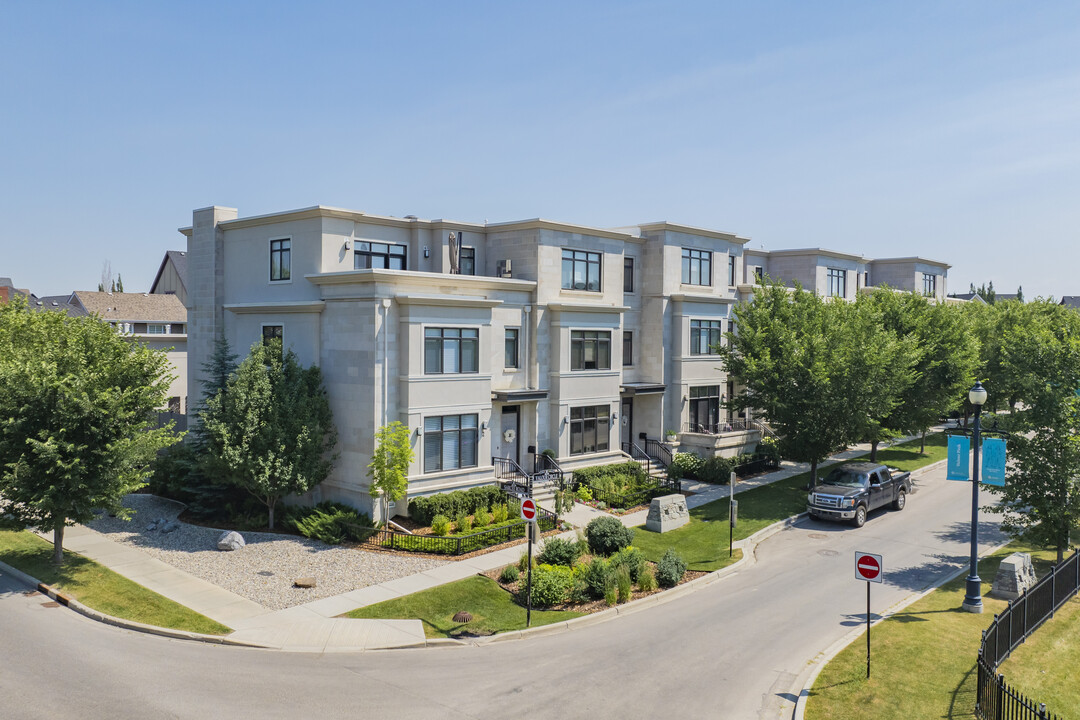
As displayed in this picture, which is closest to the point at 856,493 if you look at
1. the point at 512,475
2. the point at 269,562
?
the point at 512,475

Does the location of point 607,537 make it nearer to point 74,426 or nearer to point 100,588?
point 100,588

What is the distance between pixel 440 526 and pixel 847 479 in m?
16.1

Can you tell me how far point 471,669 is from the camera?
15.2 m

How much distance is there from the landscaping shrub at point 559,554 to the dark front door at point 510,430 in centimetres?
884

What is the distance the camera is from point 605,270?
33.8 m

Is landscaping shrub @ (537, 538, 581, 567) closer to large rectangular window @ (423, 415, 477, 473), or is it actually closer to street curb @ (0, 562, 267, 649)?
large rectangular window @ (423, 415, 477, 473)

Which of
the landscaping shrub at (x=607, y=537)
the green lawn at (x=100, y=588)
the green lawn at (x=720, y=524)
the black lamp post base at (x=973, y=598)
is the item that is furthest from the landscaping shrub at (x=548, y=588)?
the black lamp post base at (x=973, y=598)

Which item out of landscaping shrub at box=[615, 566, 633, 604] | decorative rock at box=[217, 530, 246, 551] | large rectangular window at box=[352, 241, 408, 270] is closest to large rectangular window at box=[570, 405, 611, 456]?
large rectangular window at box=[352, 241, 408, 270]

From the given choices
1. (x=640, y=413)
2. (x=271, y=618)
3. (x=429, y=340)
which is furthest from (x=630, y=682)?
(x=640, y=413)

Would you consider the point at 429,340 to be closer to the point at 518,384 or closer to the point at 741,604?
the point at 518,384

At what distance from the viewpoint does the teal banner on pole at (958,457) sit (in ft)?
66.7

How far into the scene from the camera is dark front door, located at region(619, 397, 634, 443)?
120 ft

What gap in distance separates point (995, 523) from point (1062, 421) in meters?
9.63

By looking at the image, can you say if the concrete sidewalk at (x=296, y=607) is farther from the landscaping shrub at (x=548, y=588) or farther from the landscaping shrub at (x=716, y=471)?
the landscaping shrub at (x=716, y=471)
